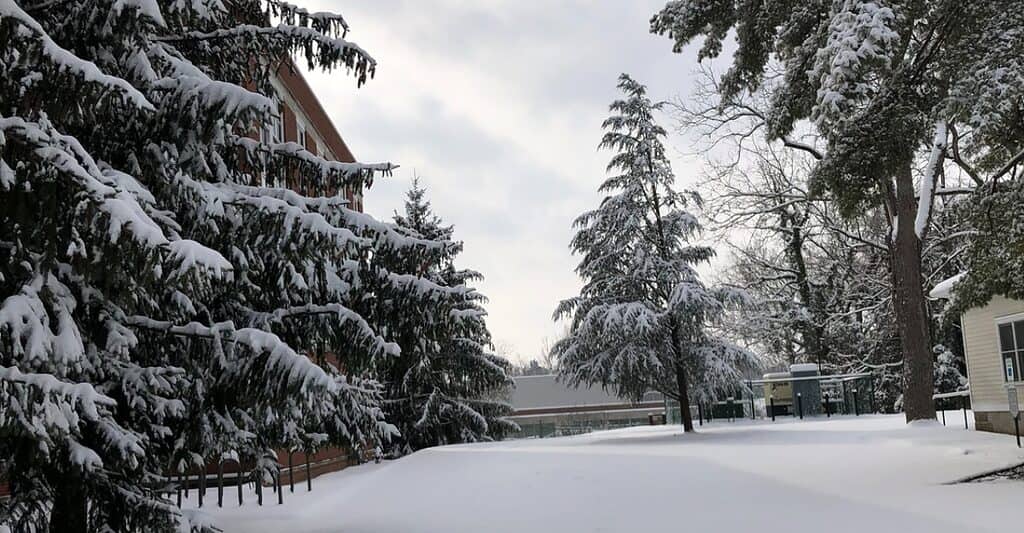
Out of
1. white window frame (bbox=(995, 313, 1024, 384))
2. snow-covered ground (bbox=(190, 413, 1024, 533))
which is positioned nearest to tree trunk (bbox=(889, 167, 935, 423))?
snow-covered ground (bbox=(190, 413, 1024, 533))

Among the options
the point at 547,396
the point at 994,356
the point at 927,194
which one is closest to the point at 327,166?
the point at 994,356

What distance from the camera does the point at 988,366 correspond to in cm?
1825

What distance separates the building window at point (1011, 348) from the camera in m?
17.3

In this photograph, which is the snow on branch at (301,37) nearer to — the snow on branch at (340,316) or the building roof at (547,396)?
the snow on branch at (340,316)

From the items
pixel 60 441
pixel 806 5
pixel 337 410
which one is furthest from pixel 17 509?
pixel 806 5

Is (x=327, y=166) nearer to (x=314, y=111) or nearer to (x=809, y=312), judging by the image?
(x=314, y=111)

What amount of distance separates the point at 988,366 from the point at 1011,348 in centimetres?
80

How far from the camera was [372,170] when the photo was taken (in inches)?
354

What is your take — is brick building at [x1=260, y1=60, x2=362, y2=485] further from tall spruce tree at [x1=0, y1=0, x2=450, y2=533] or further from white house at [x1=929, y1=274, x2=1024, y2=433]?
white house at [x1=929, y1=274, x2=1024, y2=433]

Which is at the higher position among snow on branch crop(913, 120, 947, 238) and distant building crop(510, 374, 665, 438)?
snow on branch crop(913, 120, 947, 238)

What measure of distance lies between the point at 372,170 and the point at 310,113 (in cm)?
1613

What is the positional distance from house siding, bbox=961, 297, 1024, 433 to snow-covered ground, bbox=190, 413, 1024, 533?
1024 mm

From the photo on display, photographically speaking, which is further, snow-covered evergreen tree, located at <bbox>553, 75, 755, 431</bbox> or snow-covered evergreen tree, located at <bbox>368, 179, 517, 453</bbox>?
snow-covered evergreen tree, located at <bbox>368, 179, 517, 453</bbox>

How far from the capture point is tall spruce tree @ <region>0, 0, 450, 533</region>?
4969 millimetres
